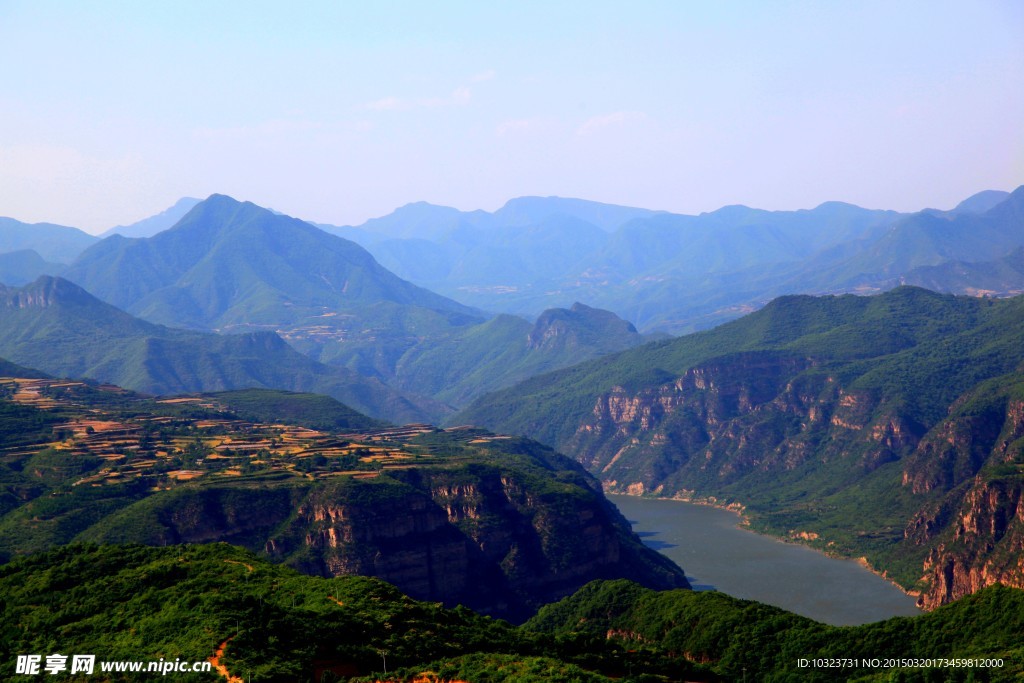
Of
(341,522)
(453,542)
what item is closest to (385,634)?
(341,522)

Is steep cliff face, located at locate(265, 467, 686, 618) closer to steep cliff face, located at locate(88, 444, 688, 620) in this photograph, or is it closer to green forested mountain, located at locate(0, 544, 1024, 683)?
steep cliff face, located at locate(88, 444, 688, 620)

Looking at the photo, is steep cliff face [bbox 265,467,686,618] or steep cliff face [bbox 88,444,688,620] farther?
steep cliff face [bbox 265,467,686,618]

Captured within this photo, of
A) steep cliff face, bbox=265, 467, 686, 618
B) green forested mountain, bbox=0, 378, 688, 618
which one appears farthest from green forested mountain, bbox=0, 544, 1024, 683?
green forested mountain, bbox=0, 378, 688, 618

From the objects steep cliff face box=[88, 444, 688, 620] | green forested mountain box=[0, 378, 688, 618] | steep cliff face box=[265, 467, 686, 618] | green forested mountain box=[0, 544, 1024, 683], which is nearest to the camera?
green forested mountain box=[0, 544, 1024, 683]

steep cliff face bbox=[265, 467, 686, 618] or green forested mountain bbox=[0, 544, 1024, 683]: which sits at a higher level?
green forested mountain bbox=[0, 544, 1024, 683]

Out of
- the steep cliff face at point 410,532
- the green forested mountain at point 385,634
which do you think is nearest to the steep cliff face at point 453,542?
the steep cliff face at point 410,532

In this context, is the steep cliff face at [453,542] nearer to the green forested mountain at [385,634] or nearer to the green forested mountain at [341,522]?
the green forested mountain at [341,522]

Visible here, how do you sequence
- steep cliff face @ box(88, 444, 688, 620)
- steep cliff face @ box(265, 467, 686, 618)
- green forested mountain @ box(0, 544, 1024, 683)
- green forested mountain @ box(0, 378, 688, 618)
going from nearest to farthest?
green forested mountain @ box(0, 544, 1024, 683) → green forested mountain @ box(0, 378, 688, 618) → steep cliff face @ box(88, 444, 688, 620) → steep cliff face @ box(265, 467, 686, 618)

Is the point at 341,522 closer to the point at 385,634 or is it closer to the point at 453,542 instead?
the point at 453,542

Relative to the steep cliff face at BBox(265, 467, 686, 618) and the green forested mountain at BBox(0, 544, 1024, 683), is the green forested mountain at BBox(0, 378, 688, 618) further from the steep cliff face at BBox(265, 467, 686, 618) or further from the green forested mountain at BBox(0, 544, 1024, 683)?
the green forested mountain at BBox(0, 544, 1024, 683)

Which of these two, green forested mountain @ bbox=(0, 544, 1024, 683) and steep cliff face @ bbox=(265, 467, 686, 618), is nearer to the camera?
green forested mountain @ bbox=(0, 544, 1024, 683)
